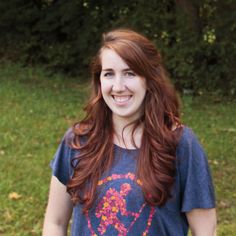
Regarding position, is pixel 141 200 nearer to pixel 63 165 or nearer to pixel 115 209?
pixel 115 209

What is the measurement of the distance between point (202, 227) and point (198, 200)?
106 millimetres

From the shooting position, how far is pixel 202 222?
1.96 metres

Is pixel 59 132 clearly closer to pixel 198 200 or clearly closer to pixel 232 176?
pixel 232 176

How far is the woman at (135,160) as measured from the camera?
187 centimetres

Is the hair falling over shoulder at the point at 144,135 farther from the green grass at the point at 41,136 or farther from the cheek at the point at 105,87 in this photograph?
the green grass at the point at 41,136

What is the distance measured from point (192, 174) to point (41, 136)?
5.26 metres

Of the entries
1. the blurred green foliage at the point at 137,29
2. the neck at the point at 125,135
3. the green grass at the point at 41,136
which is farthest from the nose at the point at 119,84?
the blurred green foliage at the point at 137,29

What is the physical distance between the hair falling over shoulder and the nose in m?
0.06

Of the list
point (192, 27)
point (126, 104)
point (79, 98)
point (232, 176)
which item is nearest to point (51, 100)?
point (79, 98)

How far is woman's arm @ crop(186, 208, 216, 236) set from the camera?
1953 mm

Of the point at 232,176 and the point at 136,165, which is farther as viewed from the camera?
the point at 232,176

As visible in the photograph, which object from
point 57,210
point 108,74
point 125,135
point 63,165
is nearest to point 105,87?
point 108,74

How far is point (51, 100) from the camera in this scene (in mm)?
9258

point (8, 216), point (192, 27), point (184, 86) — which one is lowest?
point (8, 216)
